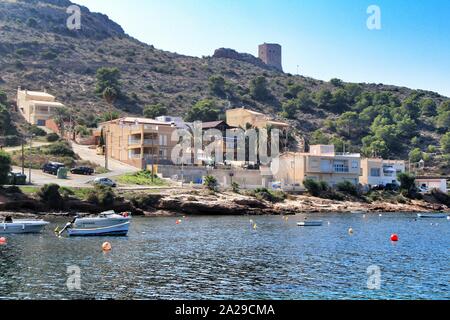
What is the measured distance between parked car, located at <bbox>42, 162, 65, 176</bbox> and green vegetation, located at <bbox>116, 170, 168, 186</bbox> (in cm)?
1102

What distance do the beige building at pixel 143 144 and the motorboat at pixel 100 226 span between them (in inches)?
2033

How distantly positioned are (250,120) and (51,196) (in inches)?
3425

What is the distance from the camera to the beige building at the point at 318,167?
117519mm

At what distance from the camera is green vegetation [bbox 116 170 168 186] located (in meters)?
99.9

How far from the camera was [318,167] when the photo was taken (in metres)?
119

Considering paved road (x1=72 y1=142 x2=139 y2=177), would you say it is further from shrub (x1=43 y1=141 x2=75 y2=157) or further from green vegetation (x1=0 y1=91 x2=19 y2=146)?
green vegetation (x1=0 y1=91 x2=19 y2=146)

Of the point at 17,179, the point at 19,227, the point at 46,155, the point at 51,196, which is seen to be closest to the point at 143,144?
the point at 46,155

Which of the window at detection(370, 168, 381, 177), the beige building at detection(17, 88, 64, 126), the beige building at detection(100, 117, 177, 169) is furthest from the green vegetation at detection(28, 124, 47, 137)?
the window at detection(370, 168, 381, 177)

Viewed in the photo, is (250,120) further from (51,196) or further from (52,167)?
(51,196)

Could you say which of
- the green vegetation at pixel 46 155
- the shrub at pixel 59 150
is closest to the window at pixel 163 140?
the green vegetation at pixel 46 155

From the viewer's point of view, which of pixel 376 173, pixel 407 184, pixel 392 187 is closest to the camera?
pixel 407 184

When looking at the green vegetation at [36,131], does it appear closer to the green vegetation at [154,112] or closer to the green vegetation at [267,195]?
the green vegetation at [154,112]
